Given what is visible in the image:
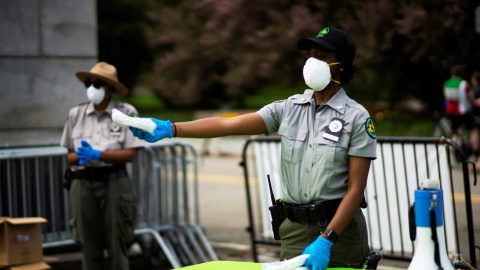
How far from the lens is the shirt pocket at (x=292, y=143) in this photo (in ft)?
11.4

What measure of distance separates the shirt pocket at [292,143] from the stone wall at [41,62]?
175 inches

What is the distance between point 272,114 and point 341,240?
2.45 ft

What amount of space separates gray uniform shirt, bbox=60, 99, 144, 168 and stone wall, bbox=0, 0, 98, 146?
1.90m

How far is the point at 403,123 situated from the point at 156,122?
19266 millimetres

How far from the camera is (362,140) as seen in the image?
3.37 meters

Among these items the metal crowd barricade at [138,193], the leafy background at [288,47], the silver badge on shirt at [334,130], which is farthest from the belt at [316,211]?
the leafy background at [288,47]

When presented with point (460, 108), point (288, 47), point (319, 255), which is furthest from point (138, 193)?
point (288, 47)

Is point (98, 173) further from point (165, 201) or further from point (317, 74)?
point (317, 74)

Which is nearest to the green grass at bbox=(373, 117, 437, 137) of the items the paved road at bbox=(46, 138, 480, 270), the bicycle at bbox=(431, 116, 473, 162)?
the paved road at bbox=(46, 138, 480, 270)

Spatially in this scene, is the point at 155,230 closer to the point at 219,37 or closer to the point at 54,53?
the point at 54,53

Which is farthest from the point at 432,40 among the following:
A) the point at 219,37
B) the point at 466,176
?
the point at 219,37

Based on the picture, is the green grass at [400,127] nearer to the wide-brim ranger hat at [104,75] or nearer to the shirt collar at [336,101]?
the wide-brim ranger hat at [104,75]

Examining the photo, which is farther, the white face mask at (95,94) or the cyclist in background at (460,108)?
the cyclist in background at (460,108)

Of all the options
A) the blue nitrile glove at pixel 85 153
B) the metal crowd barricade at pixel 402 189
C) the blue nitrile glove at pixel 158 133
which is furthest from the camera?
the metal crowd barricade at pixel 402 189
